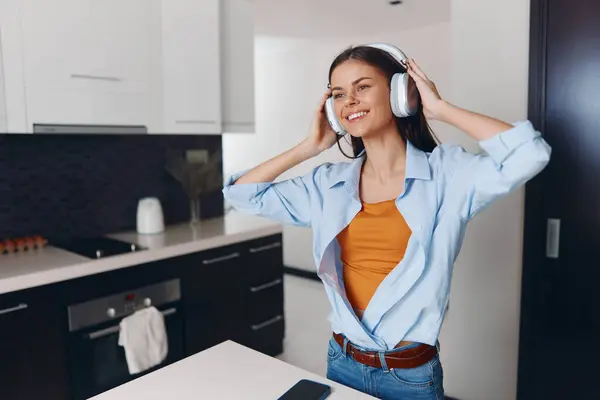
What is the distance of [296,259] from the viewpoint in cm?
495

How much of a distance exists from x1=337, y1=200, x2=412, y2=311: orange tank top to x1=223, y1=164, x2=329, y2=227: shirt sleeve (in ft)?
0.49

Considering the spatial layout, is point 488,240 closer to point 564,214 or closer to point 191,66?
point 564,214

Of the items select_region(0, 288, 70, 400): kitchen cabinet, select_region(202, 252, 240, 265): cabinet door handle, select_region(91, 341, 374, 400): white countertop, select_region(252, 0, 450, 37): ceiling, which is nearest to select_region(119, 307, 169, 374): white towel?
select_region(0, 288, 70, 400): kitchen cabinet

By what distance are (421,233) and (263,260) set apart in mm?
1770

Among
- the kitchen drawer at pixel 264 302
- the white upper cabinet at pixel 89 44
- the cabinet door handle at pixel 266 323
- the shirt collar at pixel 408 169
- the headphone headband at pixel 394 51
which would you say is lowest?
the cabinet door handle at pixel 266 323

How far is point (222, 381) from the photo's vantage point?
108 cm

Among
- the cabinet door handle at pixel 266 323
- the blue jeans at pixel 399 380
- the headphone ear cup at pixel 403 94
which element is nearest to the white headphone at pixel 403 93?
the headphone ear cup at pixel 403 94

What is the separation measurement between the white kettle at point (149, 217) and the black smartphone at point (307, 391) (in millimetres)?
1744

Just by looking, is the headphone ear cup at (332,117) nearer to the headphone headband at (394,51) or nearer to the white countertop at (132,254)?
the headphone headband at (394,51)

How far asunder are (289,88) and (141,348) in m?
3.27

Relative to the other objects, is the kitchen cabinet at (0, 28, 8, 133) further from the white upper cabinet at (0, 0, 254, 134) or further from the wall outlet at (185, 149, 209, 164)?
the wall outlet at (185, 149, 209, 164)

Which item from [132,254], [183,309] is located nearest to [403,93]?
[132,254]

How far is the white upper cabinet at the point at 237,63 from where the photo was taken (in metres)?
2.74

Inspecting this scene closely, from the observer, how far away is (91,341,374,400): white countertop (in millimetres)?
1021
